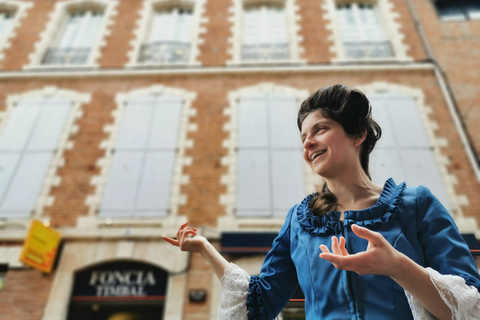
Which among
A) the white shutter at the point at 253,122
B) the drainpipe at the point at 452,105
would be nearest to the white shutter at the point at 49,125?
the white shutter at the point at 253,122

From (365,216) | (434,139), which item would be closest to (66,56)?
(434,139)

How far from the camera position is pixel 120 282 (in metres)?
4.91

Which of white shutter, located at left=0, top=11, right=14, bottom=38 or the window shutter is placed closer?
the window shutter

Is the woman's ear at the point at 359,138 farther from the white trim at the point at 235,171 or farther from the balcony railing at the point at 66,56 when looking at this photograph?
the balcony railing at the point at 66,56

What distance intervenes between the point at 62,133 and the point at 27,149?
2.18 ft

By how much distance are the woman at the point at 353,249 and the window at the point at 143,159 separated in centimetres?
424

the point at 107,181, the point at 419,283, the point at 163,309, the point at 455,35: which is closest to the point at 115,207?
the point at 107,181

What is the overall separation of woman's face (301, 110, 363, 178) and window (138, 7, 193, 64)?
635 cm

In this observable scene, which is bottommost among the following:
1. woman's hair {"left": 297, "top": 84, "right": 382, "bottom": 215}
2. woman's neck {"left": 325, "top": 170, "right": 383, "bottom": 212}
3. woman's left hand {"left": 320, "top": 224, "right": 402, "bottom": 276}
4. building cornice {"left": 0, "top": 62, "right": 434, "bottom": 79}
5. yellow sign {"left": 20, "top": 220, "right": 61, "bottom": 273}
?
woman's left hand {"left": 320, "top": 224, "right": 402, "bottom": 276}

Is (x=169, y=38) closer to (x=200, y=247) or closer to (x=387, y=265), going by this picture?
(x=200, y=247)

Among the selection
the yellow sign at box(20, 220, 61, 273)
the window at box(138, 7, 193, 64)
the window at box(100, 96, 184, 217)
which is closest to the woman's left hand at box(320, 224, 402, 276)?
the window at box(100, 96, 184, 217)

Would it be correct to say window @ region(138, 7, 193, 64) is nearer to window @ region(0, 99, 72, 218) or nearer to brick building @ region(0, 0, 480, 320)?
brick building @ region(0, 0, 480, 320)

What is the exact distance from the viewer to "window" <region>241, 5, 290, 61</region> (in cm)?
718

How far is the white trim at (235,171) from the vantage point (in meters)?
5.13
